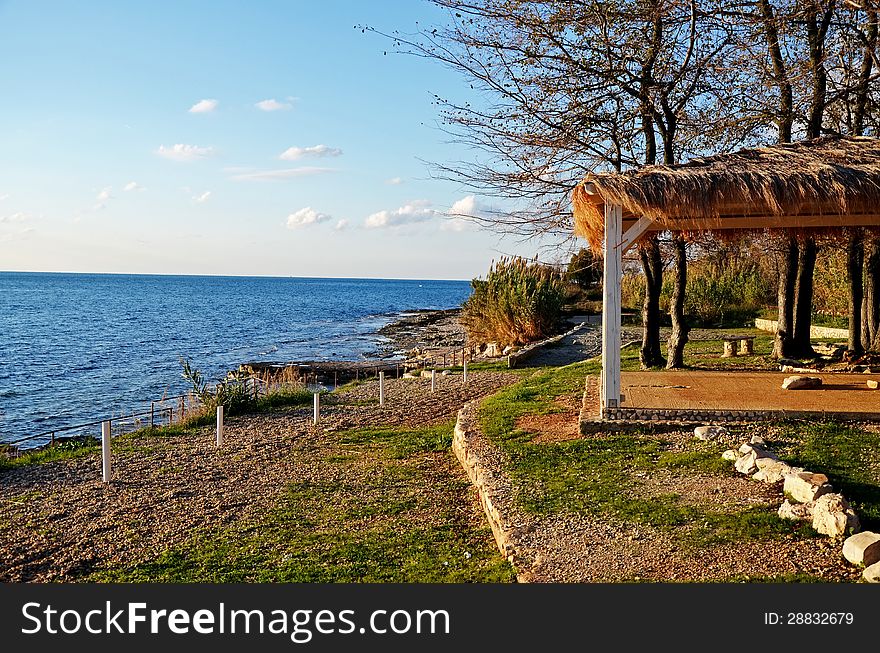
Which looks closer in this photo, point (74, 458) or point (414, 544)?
point (414, 544)

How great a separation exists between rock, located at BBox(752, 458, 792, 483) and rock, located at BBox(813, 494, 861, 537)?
813mm

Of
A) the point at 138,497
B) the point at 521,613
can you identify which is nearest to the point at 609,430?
the point at 521,613

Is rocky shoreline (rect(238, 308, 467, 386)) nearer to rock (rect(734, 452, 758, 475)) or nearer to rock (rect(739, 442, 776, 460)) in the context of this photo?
rock (rect(739, 442, 776, 460))

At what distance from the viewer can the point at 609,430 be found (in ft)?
27.2

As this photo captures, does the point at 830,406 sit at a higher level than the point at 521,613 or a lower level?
higher

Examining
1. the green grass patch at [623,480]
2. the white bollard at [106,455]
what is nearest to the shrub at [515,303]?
the green grass patch at [623,480]

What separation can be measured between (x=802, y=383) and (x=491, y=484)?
4.89 metres

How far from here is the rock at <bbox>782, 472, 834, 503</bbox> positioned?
5.55 m

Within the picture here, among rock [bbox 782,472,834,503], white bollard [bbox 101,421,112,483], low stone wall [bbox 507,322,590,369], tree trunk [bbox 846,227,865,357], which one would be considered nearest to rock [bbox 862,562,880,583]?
rock [bbox 782,472,834,503]

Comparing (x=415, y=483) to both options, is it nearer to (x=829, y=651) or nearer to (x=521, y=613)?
(x=521, y=613)

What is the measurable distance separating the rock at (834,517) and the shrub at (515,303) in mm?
16209

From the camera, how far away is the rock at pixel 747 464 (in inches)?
257

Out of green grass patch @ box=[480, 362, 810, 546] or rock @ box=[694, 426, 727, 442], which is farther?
rock @ box=[694, 426, 727, 442]

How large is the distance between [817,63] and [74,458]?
40.3ft
